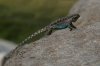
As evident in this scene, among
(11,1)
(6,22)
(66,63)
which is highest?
(11,1)

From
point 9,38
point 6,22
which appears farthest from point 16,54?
point 6,22

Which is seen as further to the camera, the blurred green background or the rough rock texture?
the blurred green background

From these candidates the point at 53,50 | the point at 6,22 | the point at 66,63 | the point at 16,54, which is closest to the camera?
the point at 66,63

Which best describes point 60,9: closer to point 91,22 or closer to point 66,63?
point 91,22

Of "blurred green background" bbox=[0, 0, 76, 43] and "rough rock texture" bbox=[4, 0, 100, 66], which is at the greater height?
"blurred green background" bbox=[0, 0, 76, 43]
